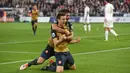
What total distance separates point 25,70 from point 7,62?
2.50 metres

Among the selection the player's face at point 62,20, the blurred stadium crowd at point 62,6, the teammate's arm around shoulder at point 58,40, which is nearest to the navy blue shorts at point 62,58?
the teammate's arm around shoulder at point 58,40

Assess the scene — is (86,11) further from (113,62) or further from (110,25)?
(113,62)

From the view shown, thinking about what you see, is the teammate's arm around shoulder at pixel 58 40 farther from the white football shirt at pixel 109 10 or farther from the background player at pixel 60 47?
the white football shirt at pixel 109 10

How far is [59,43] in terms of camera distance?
1384 cm

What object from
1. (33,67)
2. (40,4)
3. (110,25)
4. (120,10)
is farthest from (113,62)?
(40,4)

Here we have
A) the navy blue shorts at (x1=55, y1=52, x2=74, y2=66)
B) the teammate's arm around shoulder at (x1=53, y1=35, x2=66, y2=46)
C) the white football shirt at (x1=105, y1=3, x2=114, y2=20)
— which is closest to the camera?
the teammate's arm around shoulder at (x1=53, y1=35, x2=66, y2=46)

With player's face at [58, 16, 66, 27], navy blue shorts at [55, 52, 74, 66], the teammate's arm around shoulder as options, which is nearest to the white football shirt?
navy blue shorts at [55, 52, 74, 66]

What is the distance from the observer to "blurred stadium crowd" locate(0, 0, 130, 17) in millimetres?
62344

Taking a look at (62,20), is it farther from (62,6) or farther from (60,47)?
(62,6)

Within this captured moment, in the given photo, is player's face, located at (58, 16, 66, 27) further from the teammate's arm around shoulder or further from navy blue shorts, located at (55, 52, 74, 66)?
navy blue shorts, located at (55, 52, 74, 66)

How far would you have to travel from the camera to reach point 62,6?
63312 mm

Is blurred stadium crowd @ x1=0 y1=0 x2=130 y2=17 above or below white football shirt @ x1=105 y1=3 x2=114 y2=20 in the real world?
below

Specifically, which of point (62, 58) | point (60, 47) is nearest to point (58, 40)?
point (60, 47)

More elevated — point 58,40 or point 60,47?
point 58,40
